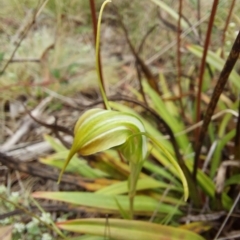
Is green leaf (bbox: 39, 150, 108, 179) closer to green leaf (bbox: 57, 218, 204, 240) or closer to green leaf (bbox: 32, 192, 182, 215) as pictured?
green leaf (bbox: 32, 192, 182, 215)

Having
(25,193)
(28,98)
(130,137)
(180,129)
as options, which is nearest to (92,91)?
(28,98)

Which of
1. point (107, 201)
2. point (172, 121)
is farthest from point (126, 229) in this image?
point (172, 121)

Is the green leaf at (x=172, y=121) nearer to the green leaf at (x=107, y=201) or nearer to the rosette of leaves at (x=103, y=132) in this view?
the green leaf at (x=107, y=201)

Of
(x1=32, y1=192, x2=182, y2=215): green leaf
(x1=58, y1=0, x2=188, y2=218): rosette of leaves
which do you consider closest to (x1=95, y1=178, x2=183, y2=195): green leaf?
(x1=32, y1=192, x2=182, y2=215): green leaf

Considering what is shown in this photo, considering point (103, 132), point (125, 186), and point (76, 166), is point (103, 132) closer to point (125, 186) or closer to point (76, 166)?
point (125, 186)

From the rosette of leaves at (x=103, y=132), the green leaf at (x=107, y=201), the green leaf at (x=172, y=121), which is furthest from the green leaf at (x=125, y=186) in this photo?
the rosette of leaves at (x=103, y=132)

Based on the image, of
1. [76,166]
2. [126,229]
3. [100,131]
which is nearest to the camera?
[100,131]
